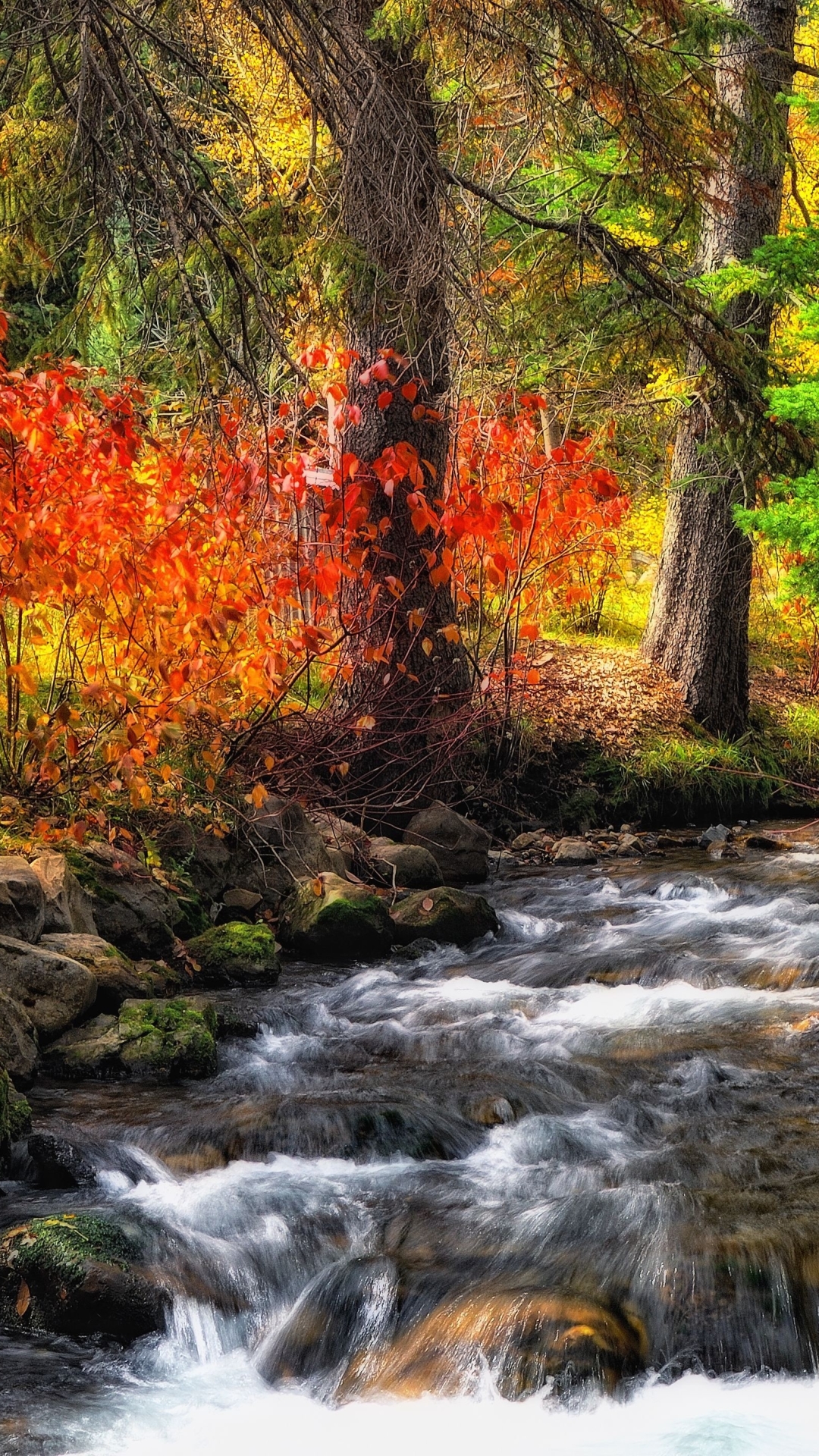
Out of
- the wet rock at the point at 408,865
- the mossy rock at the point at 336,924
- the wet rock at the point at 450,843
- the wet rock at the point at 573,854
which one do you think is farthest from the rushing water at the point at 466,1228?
the wet rock at the point at 573,854

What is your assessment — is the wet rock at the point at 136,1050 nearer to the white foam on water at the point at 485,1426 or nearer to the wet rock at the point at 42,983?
the wet rock at the point at 42,983

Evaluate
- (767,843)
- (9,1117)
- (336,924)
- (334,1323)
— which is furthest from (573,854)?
(334,1323)

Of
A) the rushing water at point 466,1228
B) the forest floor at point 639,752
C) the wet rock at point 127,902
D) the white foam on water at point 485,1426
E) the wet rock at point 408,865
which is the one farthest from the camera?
the forest floor at point 639,752

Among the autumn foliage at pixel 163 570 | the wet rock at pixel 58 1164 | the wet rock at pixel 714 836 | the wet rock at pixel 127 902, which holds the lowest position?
the wet rock at pixel 58 1164

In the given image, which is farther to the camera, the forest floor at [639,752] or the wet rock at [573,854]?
the forest floor at [639,752]

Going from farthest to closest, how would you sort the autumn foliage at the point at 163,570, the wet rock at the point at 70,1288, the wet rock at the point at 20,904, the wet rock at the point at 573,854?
the wet rock at the point at 573,854 < the autumn foliage at the point at 163,570 < the wet rock at the point at 20,904 < the wet rock at the point at 70,1288

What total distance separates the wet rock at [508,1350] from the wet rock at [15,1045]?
2.14 meters

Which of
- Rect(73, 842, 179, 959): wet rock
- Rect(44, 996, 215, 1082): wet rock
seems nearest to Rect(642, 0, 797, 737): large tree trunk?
Rect(73, 842, 179, 959): wet rock

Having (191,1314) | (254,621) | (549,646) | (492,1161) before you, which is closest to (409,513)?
(254,621)

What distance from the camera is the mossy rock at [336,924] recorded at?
7660 mm

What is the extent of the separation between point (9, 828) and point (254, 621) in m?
1.90

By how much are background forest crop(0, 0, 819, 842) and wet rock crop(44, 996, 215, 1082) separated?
131cm

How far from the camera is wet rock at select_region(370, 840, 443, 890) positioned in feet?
28.9

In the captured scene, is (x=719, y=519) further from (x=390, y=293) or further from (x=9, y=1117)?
(x=9, y=1117)
